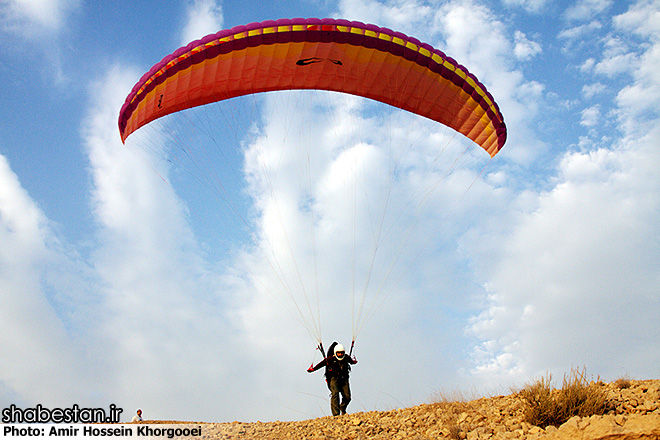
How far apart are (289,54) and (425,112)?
446 cm

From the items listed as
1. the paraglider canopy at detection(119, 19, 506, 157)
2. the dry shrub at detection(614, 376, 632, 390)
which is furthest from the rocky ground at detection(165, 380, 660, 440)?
the paraglider canopy at detection(119, 19, 506, 157)

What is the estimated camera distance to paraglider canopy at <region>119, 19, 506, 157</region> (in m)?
10.7

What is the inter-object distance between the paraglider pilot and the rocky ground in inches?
58.6

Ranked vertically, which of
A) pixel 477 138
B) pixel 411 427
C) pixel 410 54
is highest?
pixel 410 54

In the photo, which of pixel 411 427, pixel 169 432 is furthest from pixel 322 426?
pixel 169 432

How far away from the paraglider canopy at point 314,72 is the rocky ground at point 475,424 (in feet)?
25.9

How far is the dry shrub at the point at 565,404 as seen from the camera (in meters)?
6.40

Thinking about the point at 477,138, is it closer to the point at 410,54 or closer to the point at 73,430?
the point at 410,54

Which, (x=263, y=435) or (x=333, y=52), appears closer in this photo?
(x=263, y=435)

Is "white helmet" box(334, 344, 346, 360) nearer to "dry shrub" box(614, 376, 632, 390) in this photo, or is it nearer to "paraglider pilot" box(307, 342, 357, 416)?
"paraglider pilot" box(307, 342, 357, 416)

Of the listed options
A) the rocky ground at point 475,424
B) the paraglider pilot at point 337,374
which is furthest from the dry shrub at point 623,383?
the paraglider pilot at point 337,374

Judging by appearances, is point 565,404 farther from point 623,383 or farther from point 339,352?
point 339,352

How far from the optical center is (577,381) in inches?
265

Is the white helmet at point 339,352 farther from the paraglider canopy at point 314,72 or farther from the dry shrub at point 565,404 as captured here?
the paraglider canopy at point 314,72
